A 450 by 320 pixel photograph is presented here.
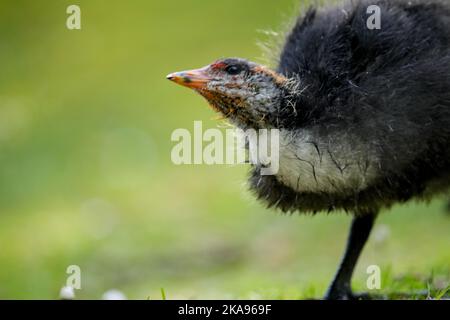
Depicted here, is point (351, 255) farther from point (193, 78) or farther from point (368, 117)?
point (193, 78)

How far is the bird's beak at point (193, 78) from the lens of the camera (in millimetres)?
4805

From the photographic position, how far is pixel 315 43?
5.07 meters

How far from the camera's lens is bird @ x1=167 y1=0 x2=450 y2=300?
4668 millimetres

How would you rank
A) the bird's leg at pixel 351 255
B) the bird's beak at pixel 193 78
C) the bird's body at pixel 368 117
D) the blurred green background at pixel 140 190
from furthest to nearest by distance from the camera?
the blurred green background at pixel 140 190 < the bird's leg at pixel 351 255 < the bird's beak at pixel 193 78 < the bird's body at pixel 368 117

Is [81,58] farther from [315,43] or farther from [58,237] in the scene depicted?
[315,43]

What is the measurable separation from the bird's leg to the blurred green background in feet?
1.05

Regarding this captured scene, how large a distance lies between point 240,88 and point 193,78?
0.95ft

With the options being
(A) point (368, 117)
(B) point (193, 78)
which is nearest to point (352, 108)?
(A) point (368, 117)

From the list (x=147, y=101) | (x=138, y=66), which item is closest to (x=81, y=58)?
(x=138, y=66)

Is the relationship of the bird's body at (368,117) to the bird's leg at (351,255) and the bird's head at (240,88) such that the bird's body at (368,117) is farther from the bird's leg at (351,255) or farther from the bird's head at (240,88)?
the bird's leg at (351,255)

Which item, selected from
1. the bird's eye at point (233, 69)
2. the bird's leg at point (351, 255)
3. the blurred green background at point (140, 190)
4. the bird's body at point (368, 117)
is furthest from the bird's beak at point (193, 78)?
the bird's leg at point (351, 255)

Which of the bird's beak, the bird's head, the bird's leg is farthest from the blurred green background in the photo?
the bird's beak

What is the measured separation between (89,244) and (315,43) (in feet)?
19.0

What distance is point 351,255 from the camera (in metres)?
5.65
